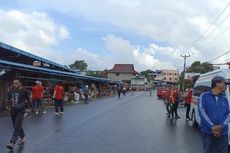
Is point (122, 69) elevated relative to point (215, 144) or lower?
elevated

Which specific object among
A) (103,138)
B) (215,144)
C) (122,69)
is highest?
(122,69)

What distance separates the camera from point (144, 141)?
1388 cm

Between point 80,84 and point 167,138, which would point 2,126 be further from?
point 80,84

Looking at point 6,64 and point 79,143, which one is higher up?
point 6,64

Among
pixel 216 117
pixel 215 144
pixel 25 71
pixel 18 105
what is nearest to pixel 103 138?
pixel 18 105

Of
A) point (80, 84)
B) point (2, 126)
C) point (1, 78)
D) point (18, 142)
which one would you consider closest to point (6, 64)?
point (1, 78)

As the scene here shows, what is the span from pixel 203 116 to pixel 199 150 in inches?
215

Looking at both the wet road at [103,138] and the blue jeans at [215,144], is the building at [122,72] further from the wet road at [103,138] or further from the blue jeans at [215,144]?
the blue jeans at [215,144]

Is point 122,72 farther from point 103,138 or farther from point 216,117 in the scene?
point 216,117

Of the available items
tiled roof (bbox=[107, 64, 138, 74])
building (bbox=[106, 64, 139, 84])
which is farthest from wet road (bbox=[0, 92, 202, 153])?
tiled roof (bbox=[107, 64, 138, 74])

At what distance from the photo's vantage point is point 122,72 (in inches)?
6147

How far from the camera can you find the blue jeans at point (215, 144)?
710 centimetres

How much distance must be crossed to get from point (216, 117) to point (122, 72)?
149 m

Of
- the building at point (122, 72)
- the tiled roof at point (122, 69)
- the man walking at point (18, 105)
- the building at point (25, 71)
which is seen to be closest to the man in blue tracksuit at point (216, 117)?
the man walking at point (18, 105)
